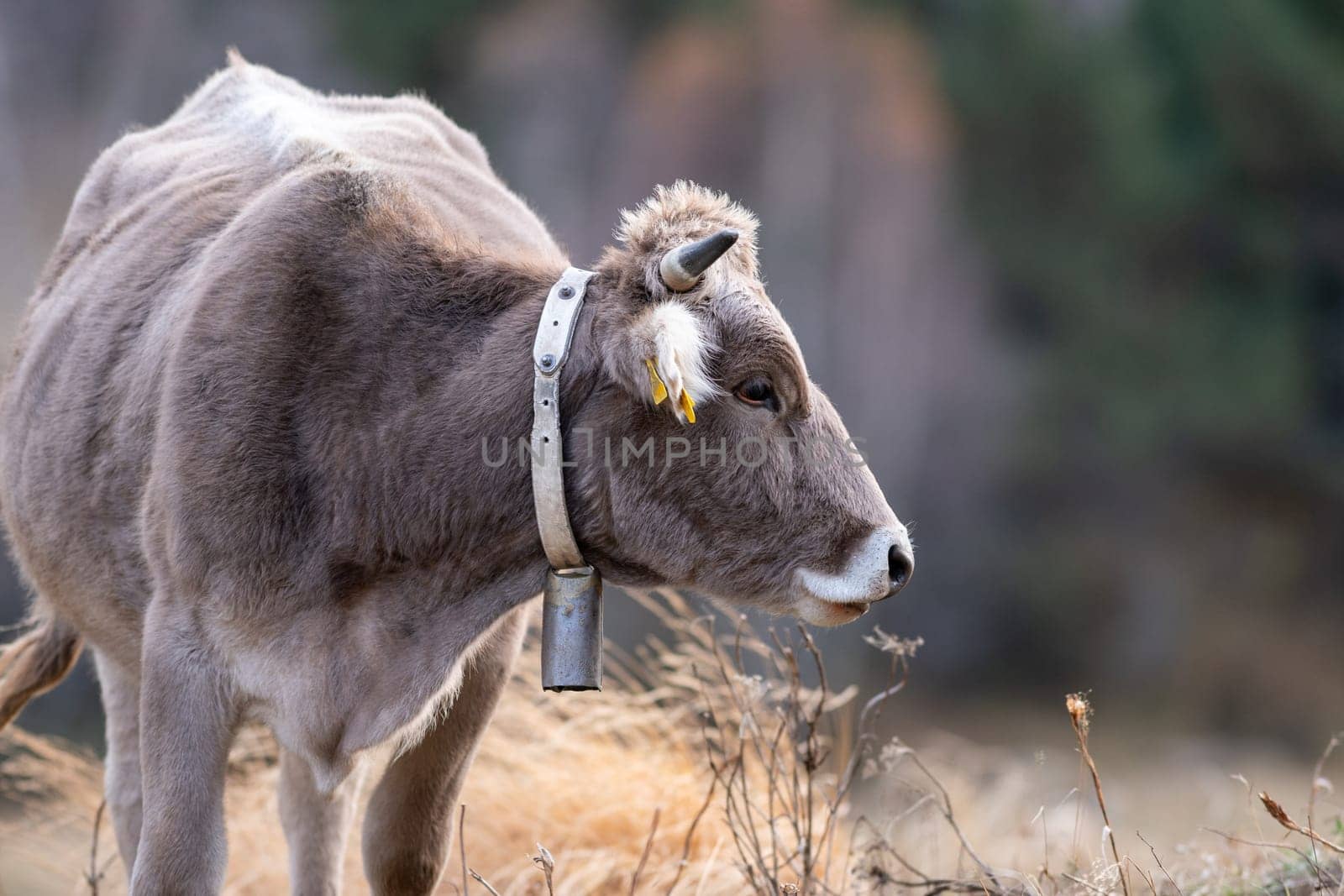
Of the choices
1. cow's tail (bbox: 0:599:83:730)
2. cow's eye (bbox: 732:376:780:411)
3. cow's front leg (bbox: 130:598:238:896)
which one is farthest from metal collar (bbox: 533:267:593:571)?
cow's tail (bbox: 0:599:83:730)

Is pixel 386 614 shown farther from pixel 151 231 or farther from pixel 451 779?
pixel 151 231

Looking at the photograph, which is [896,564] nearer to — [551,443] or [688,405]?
[688,405]

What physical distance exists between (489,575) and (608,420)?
0.46m

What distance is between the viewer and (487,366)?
10.1 ft

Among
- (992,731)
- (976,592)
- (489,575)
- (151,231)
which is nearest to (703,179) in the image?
(976,592)

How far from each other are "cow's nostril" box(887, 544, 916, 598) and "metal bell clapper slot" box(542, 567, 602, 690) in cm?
64

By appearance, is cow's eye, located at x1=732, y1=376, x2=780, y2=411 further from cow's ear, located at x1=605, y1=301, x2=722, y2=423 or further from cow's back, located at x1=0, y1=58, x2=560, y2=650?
cow's back, located at x1=0, y1=58, x2=560, y2=650

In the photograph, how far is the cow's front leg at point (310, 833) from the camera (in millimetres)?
3980

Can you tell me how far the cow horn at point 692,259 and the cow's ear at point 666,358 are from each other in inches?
2.0

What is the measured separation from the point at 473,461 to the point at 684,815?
2.19 metres

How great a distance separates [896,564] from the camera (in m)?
2.94

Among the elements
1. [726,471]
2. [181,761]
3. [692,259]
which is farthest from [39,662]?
[692,259]

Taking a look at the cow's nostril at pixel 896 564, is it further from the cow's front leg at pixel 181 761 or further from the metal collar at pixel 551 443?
the cow's front leg at pixel 181 761

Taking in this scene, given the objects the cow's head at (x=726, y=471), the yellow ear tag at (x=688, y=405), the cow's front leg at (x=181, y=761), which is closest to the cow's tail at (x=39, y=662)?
the cow's front leg at (x=181, y=761)
